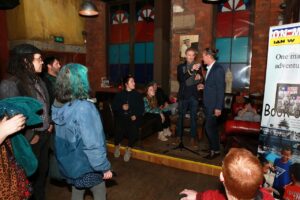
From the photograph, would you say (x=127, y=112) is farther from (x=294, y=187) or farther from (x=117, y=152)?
(x=294, y=187)

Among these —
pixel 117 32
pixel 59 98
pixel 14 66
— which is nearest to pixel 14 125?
pixel 59 98

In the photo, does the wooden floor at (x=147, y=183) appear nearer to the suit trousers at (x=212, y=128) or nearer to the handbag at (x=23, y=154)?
the suit trousers at (x=212, y=128)

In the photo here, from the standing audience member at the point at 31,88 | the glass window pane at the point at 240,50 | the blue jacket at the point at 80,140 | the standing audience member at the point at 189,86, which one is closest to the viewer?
the blue jacket at the point at 80,140

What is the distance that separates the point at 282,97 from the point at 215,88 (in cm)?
114

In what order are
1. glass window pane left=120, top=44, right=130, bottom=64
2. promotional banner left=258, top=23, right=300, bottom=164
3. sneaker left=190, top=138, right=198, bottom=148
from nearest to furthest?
promotional banner left=258, top=23, right=300, bottom=164, sneaker left=190, top=138, right=198, bottom=148, glass window pane left=120, top=44, right=130, bottom=64

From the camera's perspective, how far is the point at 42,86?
2.36 metres

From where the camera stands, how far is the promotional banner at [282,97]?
236cm

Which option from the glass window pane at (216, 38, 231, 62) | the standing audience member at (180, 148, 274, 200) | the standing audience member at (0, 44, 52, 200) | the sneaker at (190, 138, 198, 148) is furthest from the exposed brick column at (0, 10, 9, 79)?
the standing audience member at (180, 148, 274, 200)

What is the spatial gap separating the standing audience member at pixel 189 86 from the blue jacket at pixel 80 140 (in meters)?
2.41

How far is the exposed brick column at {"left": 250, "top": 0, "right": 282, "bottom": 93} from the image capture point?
5422 mm

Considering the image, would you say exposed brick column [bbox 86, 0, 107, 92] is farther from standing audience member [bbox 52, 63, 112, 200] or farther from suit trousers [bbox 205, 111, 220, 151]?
standing audience member [bbox 52, 63, 112, 200]

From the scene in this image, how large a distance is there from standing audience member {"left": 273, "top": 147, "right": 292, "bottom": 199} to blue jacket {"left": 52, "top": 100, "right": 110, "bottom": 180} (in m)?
1.80

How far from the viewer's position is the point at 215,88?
11.6 ft

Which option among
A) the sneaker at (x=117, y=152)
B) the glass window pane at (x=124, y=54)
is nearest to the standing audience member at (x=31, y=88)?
the sneaker at (x=117, y=152)
